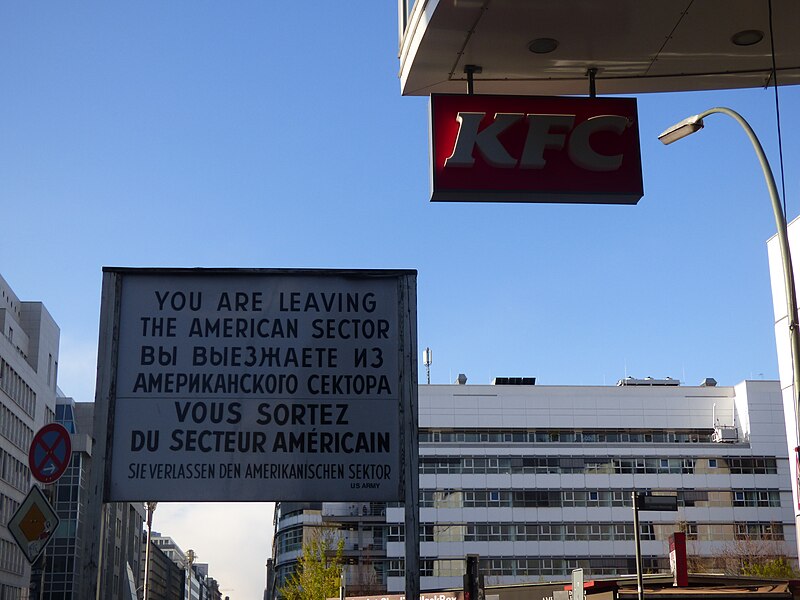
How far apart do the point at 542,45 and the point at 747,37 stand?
7.81ft

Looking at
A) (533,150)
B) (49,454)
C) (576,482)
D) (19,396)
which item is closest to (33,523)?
(49,454)

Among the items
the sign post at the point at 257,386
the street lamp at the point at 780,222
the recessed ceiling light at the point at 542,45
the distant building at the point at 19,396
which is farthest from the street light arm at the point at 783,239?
the distant building at the point at 19,396

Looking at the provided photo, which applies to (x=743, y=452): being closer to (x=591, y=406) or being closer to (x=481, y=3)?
(x=591, y=406)

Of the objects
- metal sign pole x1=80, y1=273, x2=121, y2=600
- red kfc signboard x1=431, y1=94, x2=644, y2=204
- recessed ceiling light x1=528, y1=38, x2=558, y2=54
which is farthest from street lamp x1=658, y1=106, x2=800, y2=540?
metal sign pole x1=80, y1=273, x2=121, y2=600

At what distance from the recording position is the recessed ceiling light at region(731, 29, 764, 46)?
11727 mm

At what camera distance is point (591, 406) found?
88312 mm

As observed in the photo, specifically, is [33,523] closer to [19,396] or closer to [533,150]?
[533,150]

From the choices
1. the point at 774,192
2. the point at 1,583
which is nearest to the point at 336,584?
the point at 1,583

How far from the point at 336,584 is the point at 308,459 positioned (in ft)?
191

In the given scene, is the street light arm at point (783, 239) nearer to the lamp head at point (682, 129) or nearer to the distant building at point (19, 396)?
the lamp head at point (682, 129)

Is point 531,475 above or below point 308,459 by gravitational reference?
above

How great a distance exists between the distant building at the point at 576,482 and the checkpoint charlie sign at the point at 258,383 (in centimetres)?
7329

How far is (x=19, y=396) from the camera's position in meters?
84.0

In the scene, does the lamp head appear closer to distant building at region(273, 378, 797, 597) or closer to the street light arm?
the street light arm
